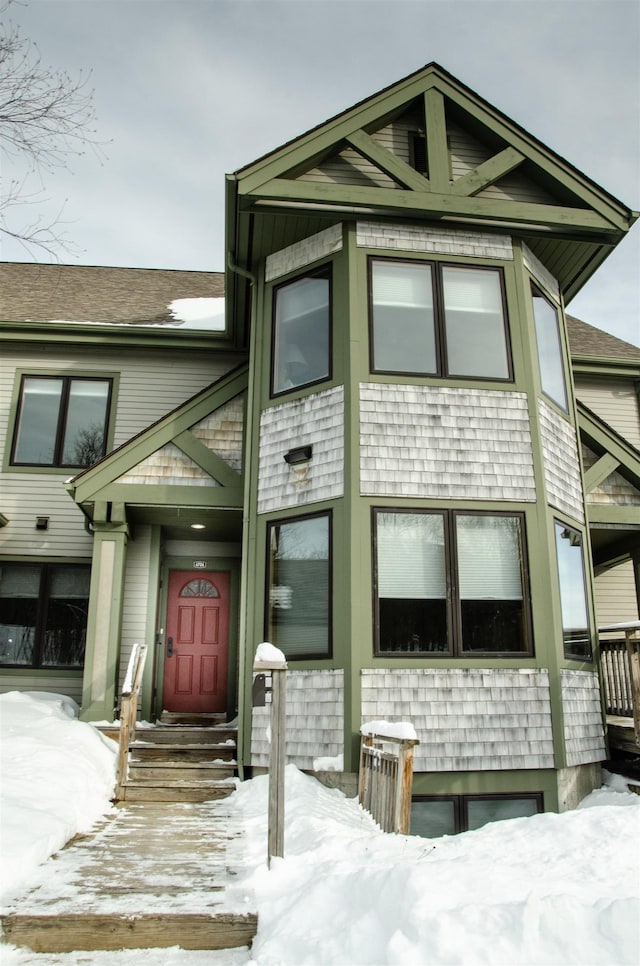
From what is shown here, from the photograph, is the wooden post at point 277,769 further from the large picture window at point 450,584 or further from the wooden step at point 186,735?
the wooden step at point 186,735

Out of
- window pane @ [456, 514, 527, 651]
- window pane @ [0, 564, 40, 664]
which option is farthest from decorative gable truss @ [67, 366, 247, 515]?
window pane @ [456, 514, 527, 651]

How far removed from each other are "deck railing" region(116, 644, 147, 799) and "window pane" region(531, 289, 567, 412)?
5587 millimetres

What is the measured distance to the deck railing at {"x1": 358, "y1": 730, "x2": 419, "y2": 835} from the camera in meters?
5.16

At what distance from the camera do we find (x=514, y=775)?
7148 mm

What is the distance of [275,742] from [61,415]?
26.3 feet

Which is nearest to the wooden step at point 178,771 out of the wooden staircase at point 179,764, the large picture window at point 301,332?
the wooden staircase at point 179,764

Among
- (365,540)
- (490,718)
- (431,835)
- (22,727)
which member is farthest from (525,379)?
(22,727)

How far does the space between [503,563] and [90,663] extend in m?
4.92

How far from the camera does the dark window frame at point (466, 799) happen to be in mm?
7016

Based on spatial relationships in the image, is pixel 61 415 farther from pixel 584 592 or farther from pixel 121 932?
pixel 121 932

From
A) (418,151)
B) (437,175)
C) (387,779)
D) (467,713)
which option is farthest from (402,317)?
(387,779)

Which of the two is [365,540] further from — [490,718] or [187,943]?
[187,943]

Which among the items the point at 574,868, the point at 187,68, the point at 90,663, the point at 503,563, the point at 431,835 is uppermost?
the point at 187,68

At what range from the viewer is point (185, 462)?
939 centimetres
